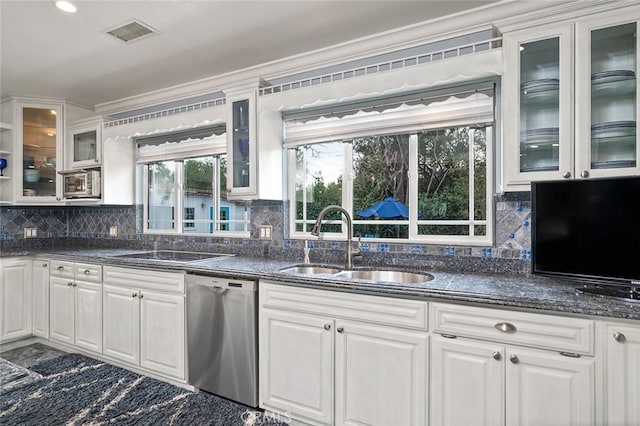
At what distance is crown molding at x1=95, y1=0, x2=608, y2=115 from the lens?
1.99 metres

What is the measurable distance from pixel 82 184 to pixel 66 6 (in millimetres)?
2061

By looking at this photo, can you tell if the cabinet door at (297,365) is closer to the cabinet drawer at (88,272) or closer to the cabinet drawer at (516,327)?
the cabinet drawer at (516,327)

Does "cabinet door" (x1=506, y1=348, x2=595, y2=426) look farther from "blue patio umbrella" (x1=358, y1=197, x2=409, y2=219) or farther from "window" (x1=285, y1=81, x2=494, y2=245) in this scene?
"blue patio umbrella" (x1=358, y1=197, x2=409, y2=219)

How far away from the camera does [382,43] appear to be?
8.00 feet

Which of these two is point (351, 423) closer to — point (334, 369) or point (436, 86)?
point (334, 369)

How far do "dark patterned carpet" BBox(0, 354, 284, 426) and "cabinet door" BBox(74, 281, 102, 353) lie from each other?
29 cm

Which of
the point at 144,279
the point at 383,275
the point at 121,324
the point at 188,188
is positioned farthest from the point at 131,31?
the point at 383,275

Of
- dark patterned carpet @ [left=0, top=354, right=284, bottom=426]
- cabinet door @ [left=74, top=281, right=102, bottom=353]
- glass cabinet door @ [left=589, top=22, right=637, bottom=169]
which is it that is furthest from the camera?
cabinet door @ [left=74, top=281, right=102, bottom=353]

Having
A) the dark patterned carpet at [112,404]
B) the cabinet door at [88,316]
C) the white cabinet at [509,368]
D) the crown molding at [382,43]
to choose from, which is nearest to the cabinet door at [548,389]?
the white cabinet at [509,368]

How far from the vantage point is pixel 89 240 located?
425cm

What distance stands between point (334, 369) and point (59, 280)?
2850 millimetres

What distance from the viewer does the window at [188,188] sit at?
345 cm

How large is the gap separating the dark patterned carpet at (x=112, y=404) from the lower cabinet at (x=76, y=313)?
1.09ft

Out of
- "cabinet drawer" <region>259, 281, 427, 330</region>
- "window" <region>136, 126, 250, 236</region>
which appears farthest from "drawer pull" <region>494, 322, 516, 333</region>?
"window" <region>136, 126, 250, 236</region>
